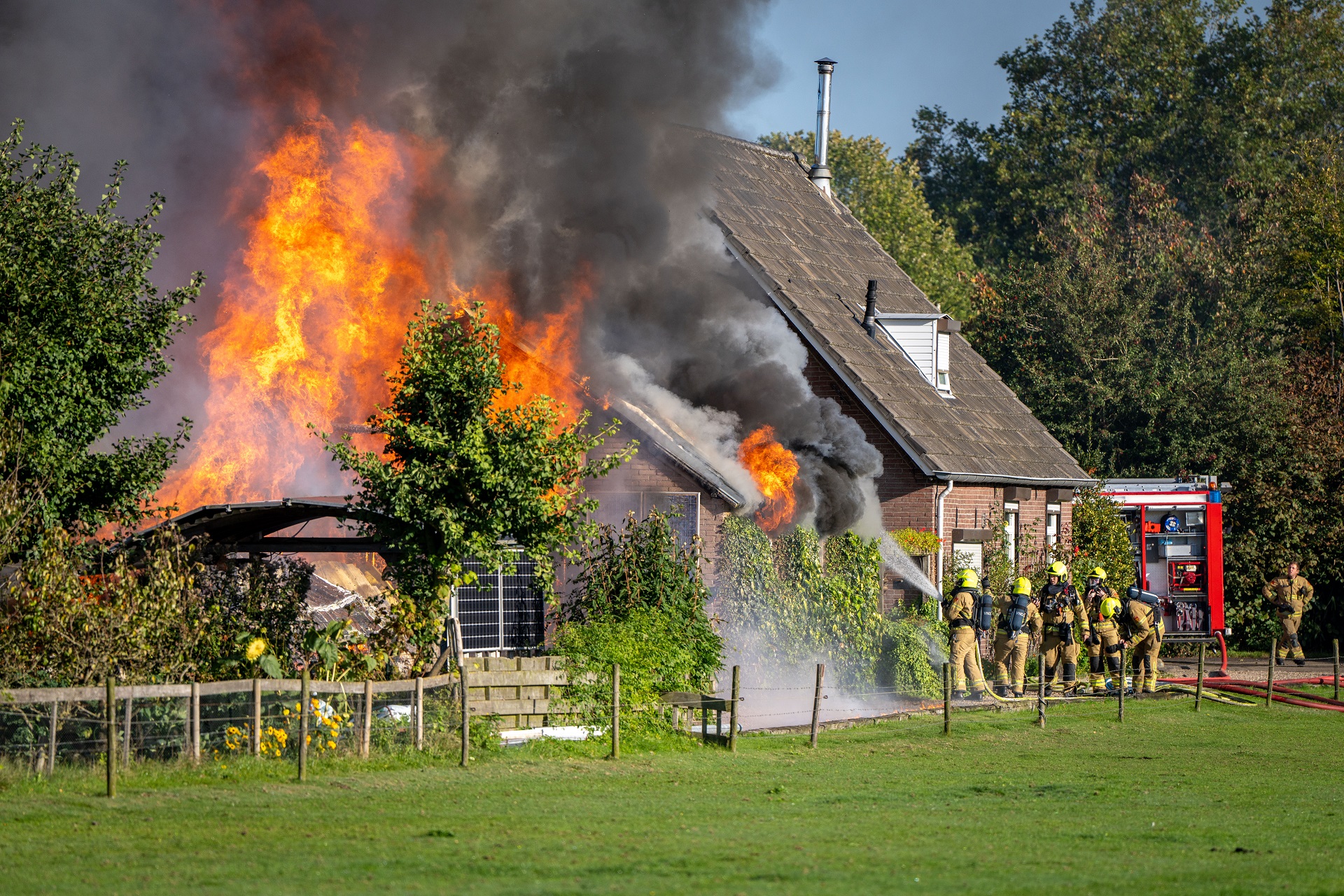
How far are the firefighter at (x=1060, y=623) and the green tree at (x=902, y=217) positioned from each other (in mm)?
30939

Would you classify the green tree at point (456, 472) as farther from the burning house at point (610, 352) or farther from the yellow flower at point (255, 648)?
the yellow flower at point (255, 648)

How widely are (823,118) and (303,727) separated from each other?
78.5 feet

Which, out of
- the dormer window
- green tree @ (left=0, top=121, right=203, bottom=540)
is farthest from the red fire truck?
green tree @ (left=0, top=121, right=203, bottom=540)

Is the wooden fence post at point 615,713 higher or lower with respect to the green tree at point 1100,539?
lower

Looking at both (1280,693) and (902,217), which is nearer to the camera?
(1280,693)

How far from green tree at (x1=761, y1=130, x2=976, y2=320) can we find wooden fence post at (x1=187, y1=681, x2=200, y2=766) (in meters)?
43.2

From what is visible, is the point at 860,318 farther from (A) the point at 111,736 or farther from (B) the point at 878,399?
(A) the point at 111,736

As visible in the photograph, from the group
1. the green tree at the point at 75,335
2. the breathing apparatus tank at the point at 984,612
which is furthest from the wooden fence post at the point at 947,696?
the green tree at the point at 75,335

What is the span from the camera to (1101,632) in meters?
23.5

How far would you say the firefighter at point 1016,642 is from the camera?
22375 mm

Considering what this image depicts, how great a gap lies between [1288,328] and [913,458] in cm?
2097

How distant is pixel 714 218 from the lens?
27219 mm

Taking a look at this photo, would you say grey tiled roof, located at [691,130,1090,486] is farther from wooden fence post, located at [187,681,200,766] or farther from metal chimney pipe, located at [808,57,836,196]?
wooden fence post, located at [187,681,200,766]

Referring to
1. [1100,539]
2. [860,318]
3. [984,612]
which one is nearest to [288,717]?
[984,612]
